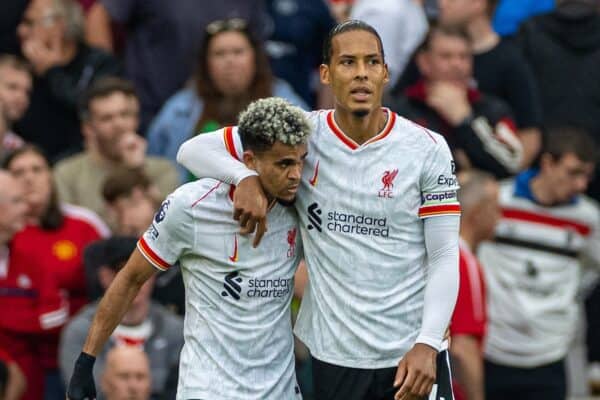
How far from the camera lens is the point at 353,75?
6328mm

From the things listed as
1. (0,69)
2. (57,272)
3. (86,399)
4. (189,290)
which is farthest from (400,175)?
(0,69)

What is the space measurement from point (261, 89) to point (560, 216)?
1989mm

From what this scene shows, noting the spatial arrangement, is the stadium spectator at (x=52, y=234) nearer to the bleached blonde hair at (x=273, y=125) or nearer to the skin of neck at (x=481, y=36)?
the skin of neck at (x=481, y=36)

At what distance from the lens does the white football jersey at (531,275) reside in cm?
1022

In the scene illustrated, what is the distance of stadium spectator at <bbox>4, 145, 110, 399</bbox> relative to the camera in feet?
31.5

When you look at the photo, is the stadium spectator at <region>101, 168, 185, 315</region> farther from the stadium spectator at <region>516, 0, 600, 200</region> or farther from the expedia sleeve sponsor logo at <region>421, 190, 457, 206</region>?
the expedia sleeve sponsor logo at <region>421, 190, 457, 206</region>

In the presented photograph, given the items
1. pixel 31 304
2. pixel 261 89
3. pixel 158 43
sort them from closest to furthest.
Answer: pixel 31 304
pixel 261 89
pixel 158 43

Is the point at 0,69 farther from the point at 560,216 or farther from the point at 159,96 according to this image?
the point at 560,216

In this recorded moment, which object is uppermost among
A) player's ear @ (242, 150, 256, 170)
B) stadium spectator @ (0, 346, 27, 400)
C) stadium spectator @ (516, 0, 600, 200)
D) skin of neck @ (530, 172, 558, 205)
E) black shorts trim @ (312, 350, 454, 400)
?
player's ear @ (242, 150, 256, 170)

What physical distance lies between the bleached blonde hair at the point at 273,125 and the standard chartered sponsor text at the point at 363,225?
0.34 m

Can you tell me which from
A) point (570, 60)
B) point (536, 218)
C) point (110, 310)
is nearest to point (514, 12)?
point (570, 60)

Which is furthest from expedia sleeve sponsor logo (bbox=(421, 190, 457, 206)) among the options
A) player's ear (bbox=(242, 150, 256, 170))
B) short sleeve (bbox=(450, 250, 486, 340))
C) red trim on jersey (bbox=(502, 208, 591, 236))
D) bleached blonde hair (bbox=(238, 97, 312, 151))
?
red trim on jersey (bbox=(502, 208, 591, 236))

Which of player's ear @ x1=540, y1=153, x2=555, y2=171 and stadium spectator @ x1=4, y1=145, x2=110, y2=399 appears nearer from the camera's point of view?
stadium spectator @ x1=4, y1=145, x2=110, y2=399

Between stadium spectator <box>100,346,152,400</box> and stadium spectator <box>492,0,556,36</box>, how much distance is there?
169 inches
